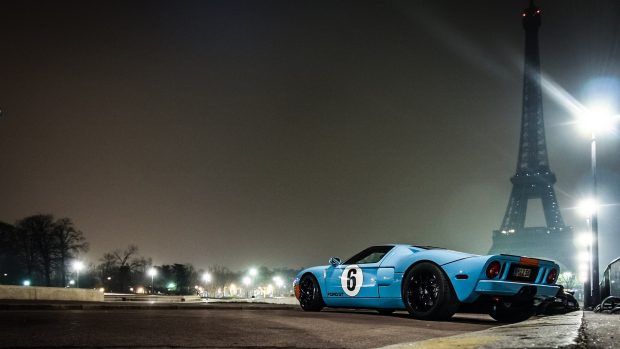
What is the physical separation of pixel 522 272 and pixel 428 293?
1.30 metres

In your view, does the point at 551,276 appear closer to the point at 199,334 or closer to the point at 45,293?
the point at 199,334

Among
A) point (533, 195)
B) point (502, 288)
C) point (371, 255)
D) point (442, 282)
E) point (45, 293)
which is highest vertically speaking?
point (533, 195)

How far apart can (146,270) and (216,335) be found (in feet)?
384

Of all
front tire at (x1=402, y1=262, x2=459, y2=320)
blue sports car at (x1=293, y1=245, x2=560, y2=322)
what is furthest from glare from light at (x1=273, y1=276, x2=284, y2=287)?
front tire at (x1=402, y1=262, x2=459, y2=320)

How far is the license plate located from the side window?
1.86 metres

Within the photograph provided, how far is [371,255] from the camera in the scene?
8766mm

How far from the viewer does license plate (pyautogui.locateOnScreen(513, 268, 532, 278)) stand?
743 centimetres

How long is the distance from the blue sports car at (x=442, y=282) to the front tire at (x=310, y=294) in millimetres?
594

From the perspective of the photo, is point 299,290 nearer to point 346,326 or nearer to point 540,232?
point 346,326

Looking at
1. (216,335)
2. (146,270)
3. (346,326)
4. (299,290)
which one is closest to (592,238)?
(299,290)

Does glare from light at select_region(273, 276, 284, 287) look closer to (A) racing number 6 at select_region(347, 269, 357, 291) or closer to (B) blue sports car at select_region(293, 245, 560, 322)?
(A) racing number 6 at select_region(347, 269, 357, 291)

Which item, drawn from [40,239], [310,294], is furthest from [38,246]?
[310,294]

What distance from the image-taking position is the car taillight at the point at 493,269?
23.2 ft

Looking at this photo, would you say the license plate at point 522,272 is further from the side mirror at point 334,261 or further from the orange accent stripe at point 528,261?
the side mirror at point 334,261
